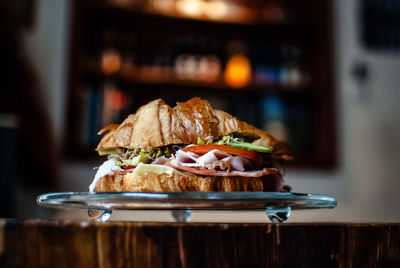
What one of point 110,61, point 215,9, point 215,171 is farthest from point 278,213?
point 215,9

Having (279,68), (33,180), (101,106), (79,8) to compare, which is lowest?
(33,180)

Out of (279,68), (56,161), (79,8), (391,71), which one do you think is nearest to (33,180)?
(56,161)

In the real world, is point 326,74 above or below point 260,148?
above

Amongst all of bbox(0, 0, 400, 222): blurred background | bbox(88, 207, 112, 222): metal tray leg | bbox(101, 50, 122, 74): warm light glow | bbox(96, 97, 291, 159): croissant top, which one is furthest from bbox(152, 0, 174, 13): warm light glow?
bbox(88, 207, 112, 222): metal tray leg

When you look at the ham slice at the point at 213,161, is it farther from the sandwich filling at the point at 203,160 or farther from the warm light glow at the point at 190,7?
the warm light glow at the point at 190,7

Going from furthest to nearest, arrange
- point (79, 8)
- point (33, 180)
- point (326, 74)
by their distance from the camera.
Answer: point (326, 74) < point (79, 8) < point (33, 180)

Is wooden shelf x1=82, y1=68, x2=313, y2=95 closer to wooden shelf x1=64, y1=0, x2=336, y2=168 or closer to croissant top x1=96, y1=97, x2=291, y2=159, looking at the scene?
wooden shelf x1=64, y1=0, x2=336, y2=168

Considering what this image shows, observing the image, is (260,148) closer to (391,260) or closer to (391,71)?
(391,260)

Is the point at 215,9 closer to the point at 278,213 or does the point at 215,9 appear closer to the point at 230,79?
the point at 230,79
